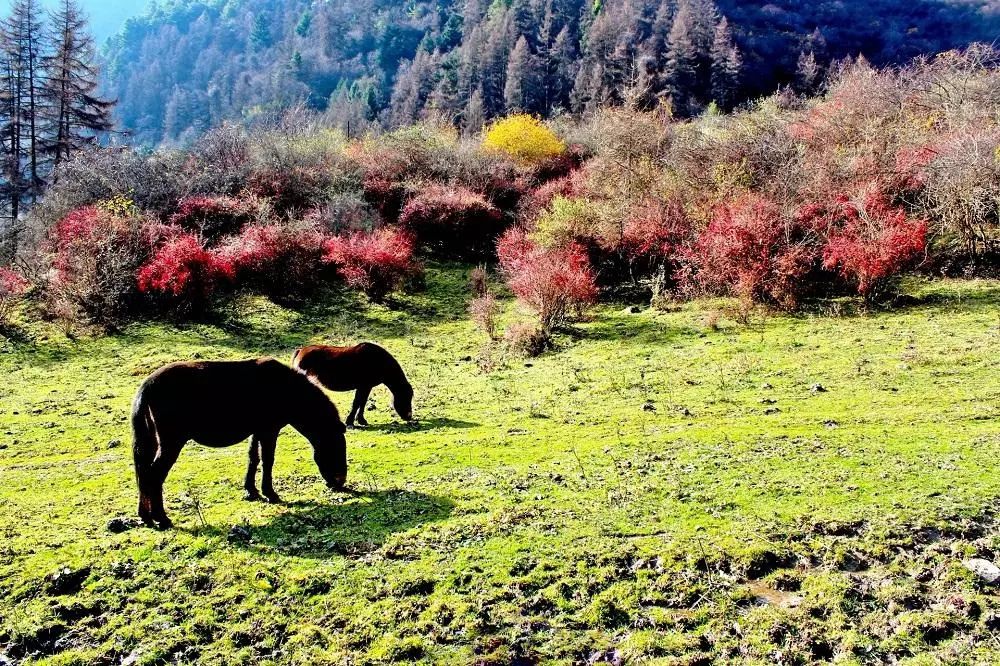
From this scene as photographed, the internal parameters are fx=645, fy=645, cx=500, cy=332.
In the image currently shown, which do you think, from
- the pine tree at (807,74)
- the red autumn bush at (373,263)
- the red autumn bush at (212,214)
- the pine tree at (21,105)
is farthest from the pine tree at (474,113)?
the red autumn bush at (373,263)

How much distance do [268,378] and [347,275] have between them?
2098cm

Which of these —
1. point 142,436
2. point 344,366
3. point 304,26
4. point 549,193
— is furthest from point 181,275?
point 304,26

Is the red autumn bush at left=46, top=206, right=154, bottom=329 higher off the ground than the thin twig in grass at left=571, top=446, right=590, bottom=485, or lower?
higher

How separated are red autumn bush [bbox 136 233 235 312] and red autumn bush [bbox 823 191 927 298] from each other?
23296mm

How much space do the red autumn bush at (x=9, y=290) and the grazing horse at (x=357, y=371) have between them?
1639 cm

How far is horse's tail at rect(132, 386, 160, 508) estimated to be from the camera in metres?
7.70

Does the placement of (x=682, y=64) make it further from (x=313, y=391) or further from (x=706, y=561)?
(x=706, y=561)

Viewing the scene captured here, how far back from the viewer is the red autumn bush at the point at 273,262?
1097 inches

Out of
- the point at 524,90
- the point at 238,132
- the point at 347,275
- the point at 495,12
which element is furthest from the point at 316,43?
the point at 347,275

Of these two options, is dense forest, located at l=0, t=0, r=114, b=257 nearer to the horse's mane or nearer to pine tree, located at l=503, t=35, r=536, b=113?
the horse's mane

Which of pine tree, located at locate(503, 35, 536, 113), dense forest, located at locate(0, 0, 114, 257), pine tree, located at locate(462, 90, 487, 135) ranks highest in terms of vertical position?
pine tree, located at locate(503, 35, 536, 113)

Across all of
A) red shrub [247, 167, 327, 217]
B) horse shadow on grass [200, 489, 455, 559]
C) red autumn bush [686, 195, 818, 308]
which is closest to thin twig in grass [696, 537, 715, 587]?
horse shadow on grass [200, 489, 455, 559]

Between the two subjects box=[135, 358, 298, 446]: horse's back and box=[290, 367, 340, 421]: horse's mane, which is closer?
box=[135, 358, 298, 446]: horse's back

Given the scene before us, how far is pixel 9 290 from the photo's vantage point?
24.5 meters
